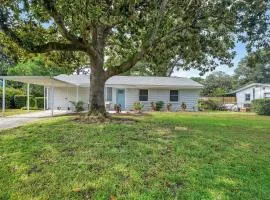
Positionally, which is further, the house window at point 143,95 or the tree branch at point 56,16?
the house window at point 143,95

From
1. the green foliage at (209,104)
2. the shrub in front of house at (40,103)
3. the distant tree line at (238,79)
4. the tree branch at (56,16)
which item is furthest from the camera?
the distant tree line at (238,79)

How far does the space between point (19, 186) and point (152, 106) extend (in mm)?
24198

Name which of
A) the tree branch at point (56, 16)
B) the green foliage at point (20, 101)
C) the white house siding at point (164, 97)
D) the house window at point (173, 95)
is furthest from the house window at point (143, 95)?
the tree branch at point (56, 16)

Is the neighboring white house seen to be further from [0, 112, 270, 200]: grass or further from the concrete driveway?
[0, 112, 270, 200]: grass

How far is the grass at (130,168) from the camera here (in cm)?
537

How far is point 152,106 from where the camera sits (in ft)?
96.4

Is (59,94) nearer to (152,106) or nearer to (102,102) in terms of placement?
(152,106)

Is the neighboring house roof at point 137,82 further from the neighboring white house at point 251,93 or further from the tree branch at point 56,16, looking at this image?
the tree branch at point 56,16

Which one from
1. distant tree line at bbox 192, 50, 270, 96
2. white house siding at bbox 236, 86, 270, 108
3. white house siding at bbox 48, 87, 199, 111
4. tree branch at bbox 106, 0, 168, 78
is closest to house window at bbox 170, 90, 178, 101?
white house siding at bbox 48, 87, 199, 111

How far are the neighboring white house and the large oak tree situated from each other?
66.8 feet

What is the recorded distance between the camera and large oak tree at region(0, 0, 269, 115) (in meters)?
10.4

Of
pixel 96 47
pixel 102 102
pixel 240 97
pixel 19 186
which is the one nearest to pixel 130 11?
pixel 96 47

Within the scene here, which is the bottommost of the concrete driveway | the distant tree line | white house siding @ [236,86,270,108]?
the concrete driveway

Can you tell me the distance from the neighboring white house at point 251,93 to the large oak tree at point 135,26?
20.3 metres
